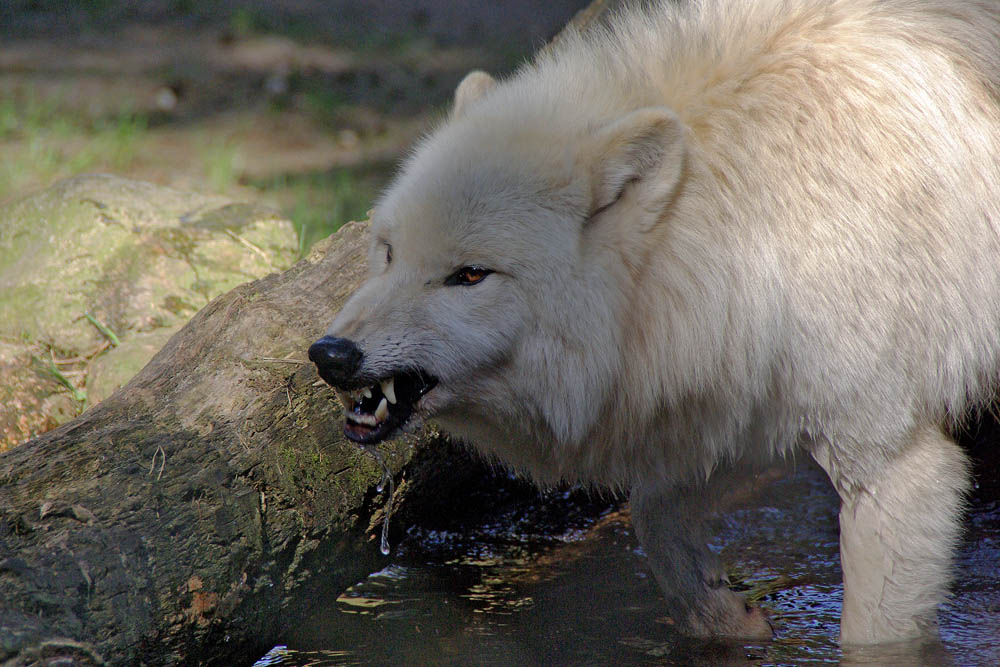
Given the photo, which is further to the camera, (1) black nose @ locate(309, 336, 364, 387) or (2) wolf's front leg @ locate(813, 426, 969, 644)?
(2) wolf's front leg @ locate(813, 426, 969, 644)

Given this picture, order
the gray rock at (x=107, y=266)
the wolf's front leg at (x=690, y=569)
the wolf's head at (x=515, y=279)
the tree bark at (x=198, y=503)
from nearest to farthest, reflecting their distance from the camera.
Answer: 1. the tree bark at (x=198, y=503)
2. the wolf's head at (x=515, y=279)
3. the wolf's front leg at (x=690, y=569)
4. the gray rock at (x=107, y=266)

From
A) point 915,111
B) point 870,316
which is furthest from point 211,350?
point 915,111

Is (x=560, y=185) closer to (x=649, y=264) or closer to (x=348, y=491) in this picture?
(x=649, y=264)

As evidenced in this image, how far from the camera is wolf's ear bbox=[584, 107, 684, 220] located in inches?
107

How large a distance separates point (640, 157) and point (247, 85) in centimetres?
743

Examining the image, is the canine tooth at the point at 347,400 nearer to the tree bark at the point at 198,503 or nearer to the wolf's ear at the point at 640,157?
the tree bark at the point at 198,503

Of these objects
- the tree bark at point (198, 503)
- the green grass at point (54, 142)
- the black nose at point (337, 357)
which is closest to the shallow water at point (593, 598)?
the tree bark at point (198, 503)

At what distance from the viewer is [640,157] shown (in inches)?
109

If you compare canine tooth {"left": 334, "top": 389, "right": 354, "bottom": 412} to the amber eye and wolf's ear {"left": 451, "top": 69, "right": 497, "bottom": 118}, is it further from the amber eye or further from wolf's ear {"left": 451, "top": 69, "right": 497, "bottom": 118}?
wolf's ear {"left": 451, "top": 69, "right": 497, "bottom": 118}

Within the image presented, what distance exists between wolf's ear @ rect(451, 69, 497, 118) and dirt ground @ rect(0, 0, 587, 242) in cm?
262

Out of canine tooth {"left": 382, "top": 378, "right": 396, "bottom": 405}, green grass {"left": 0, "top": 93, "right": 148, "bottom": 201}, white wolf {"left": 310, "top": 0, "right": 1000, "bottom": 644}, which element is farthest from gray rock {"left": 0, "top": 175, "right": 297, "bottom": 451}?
white wolf {"left": 310, "top": 0, "right": 1000, "bottom": 644}

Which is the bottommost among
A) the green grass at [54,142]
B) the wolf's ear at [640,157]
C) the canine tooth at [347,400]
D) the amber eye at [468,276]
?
the canine tooth at [347,400]

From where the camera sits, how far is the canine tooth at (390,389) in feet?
9.27

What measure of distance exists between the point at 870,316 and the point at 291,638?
205 cm
